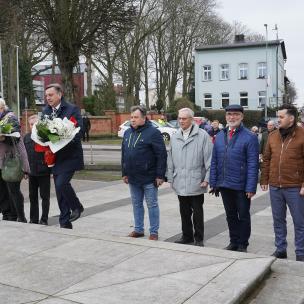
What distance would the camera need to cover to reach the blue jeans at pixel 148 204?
6629 millimetres

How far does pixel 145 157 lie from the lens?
6500 millimetres

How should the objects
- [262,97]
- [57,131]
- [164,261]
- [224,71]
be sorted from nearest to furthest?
[164,261]
[57,131]
[262,97]
[224,71]

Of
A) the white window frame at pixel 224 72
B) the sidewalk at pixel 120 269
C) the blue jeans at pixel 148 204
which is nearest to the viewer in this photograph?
the sidewalk at pixel 120 269

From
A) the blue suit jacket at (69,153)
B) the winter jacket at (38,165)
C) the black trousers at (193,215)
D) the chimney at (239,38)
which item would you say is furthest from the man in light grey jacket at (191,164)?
the chimney at (239,38)

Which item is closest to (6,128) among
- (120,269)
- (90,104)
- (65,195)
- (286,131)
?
(65,195)

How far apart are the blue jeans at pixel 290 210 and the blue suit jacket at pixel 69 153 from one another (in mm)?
2519

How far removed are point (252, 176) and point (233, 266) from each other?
1.37 metres

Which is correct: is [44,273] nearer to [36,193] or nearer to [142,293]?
[142,293]

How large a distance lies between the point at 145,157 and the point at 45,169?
2000 mm

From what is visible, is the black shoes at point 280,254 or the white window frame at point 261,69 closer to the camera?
the black shoes at point 280,254

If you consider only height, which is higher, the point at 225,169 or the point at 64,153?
the point at 64,153

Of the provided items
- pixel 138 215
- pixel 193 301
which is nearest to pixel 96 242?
pixel 138 215

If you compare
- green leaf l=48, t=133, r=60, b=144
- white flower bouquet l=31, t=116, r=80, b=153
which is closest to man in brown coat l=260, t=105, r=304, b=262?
white flower bouquet l=31, t=116, r=80, b=153

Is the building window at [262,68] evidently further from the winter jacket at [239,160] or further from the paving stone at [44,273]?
the paving stone at [44,273]
